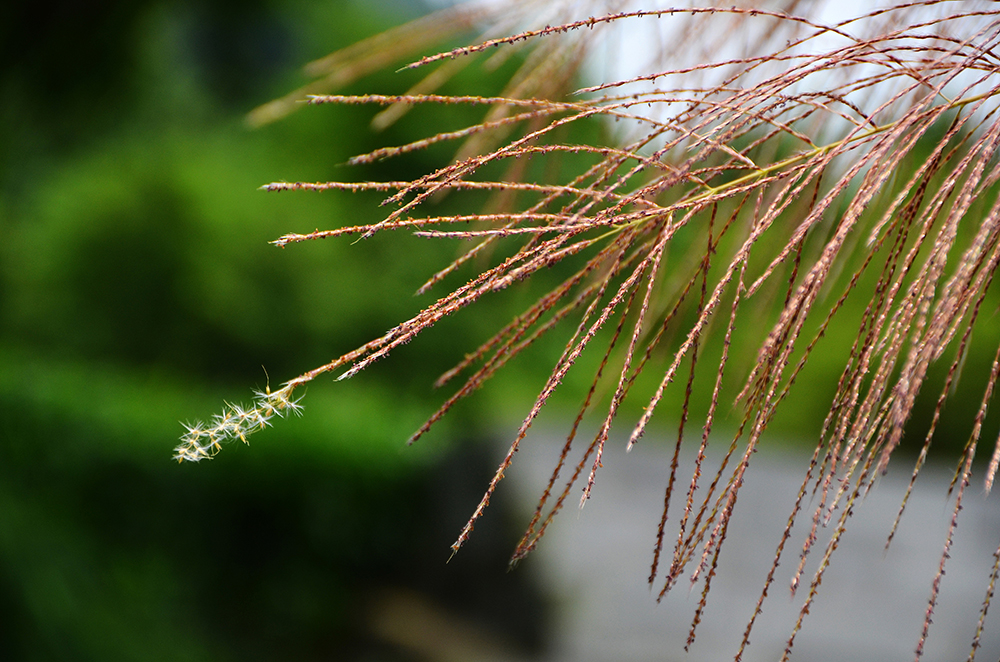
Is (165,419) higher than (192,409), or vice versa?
(192,409)

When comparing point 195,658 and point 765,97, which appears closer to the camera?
point 765,97

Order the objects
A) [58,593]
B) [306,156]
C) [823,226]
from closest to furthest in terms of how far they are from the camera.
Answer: [823,226], [58,593], [306,156]

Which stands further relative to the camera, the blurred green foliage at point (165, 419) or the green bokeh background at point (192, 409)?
the green bokeh background at point (192, 409)

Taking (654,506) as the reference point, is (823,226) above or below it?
below

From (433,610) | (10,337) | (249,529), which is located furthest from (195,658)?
(10,337)

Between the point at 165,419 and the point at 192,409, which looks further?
the point at 192,409

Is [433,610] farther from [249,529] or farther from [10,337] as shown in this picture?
[10,337]

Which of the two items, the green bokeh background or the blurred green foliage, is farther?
the green bokeh background

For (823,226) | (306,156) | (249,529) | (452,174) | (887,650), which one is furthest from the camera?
(306,156)

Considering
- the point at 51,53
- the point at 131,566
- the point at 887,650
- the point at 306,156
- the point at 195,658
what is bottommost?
the point at 195,658
